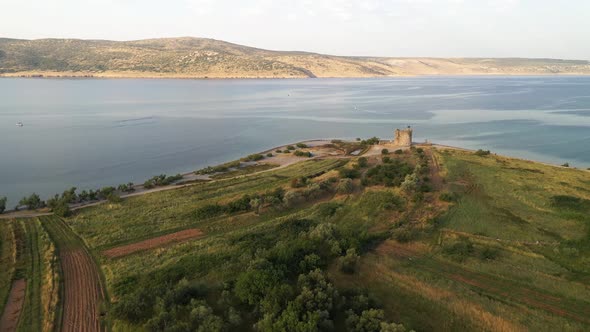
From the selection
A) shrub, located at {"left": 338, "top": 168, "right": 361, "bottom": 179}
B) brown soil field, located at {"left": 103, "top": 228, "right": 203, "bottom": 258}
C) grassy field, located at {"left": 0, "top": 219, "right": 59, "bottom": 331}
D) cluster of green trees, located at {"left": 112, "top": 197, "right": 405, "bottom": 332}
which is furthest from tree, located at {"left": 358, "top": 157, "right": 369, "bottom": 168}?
grassy field, located at {"left": 0, "top": 219, "right": 59, "bottom": 331}

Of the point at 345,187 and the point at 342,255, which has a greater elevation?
the point at 345,187

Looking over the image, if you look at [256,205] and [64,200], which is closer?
[256,205]

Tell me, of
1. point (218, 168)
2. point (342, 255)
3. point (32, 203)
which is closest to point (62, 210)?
point (32, 203)

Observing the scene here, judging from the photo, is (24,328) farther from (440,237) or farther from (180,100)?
(180,100)

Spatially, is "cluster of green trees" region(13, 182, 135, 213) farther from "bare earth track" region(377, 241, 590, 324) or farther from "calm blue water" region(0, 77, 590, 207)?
"bare earth track" region(377, 241, 590, 324)

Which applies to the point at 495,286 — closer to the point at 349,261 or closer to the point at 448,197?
the point at 349,261

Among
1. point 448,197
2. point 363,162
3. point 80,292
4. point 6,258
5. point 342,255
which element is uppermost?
point 363,162

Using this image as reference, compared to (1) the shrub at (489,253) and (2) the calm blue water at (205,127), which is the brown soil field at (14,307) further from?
(1) the shrub at (489,253)

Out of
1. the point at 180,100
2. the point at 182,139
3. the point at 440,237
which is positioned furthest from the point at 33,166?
the point at 180,100

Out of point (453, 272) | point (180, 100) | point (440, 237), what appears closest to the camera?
point (453, 272)
